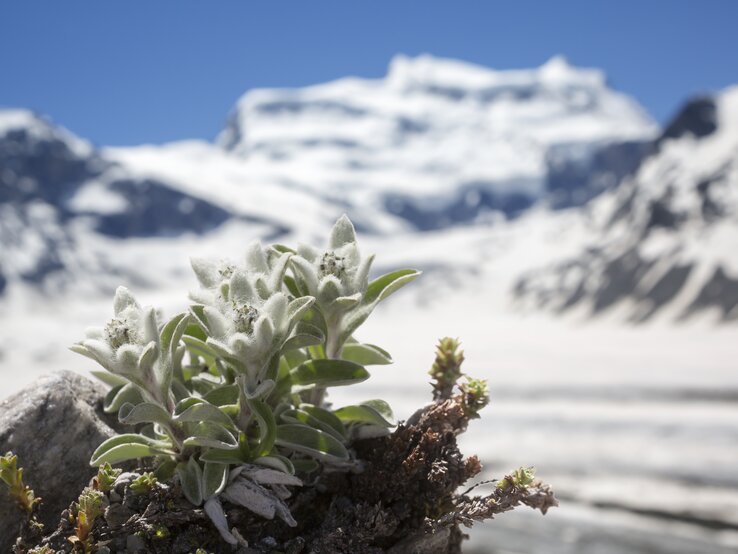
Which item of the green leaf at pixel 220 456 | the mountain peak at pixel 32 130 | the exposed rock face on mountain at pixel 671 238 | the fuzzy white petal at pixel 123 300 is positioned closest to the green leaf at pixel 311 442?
the green leaf at pixel 220 456

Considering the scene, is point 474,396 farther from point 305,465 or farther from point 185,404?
point 185,404

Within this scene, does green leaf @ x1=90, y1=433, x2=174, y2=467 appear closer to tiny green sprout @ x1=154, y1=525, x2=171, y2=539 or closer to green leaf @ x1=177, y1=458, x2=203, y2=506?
green leaf @ x1=177, y1=458, x2=203, y2=506

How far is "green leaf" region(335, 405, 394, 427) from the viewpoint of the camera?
2.78m

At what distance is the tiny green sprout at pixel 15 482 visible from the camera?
2338mm

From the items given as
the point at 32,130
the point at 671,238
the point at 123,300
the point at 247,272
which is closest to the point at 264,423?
the point at 247,272

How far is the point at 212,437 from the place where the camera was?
2.43 m

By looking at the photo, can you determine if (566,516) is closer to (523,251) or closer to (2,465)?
(2,465)

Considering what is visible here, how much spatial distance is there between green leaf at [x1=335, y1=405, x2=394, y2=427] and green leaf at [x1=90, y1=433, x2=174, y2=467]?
64 cm

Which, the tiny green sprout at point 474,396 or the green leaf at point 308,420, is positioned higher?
the tiny green sprout at point 474,396

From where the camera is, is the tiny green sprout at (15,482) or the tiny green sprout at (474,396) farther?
the tiny green sprout at (474,396)

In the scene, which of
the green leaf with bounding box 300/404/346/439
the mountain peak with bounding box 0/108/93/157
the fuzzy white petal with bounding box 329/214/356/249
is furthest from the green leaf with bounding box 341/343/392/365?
the mountain peak with bounding box 0/108/93/157

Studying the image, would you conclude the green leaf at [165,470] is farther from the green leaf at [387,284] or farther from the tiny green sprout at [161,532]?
the green leaf at [387,284]

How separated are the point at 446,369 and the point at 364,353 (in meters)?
0.34

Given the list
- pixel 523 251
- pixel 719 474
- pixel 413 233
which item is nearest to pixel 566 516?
pixel 719 474
